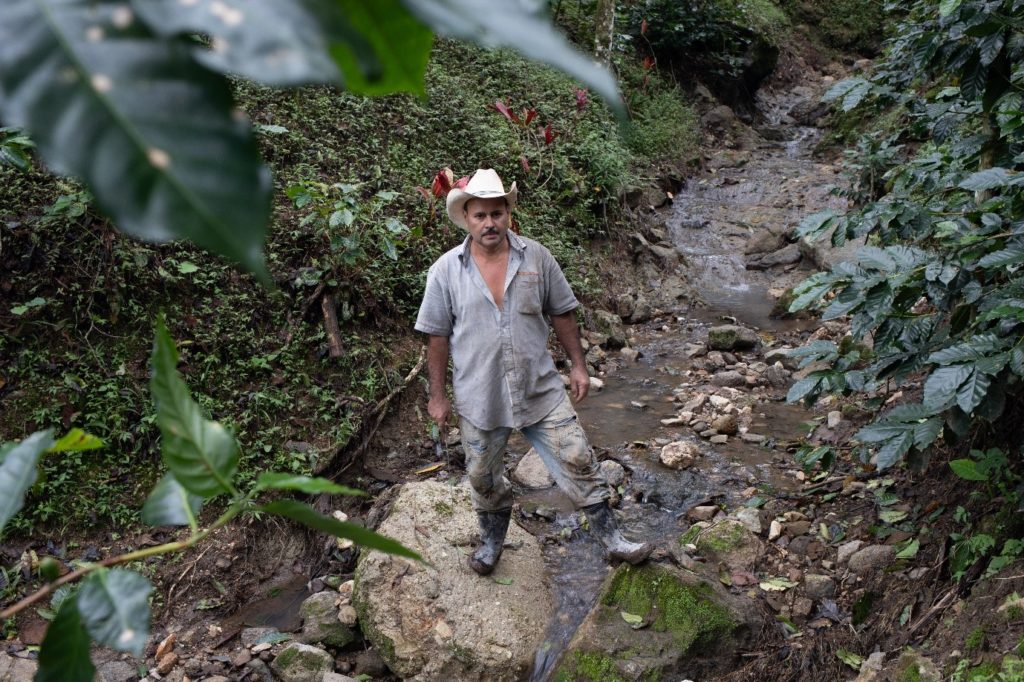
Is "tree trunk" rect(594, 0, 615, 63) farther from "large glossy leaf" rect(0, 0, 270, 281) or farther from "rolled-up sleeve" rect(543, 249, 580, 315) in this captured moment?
"large glossy leaf" rect(0, 0, 270, 281)

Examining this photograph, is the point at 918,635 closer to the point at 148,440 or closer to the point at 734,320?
the point at 148,440

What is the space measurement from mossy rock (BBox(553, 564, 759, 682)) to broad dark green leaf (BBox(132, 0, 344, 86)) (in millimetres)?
3363

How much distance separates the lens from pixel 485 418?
3492mm

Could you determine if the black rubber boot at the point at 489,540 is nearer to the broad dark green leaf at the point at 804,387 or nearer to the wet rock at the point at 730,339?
the broad dark green leaf at the point at 804,387

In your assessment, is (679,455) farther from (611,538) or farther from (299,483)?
(299,483)

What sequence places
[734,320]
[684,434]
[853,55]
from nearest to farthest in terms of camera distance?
[684,434] → [734,320] → [853,55]

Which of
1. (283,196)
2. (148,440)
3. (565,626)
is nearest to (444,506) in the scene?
(565,626)

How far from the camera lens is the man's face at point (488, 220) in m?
3.36

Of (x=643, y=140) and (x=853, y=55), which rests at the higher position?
(x=853, y=55)

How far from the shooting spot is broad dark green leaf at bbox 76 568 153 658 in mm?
510

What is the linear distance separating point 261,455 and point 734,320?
15.4ft

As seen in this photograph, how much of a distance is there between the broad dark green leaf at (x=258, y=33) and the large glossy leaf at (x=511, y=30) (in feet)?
0.15

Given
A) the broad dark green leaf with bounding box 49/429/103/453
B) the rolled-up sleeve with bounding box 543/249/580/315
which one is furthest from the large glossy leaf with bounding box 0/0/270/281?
the rolled-up sleeve with bounding box 543/249/580/315

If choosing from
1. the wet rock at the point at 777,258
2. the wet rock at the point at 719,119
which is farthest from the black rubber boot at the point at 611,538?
the wet rock at the point at 719,119
